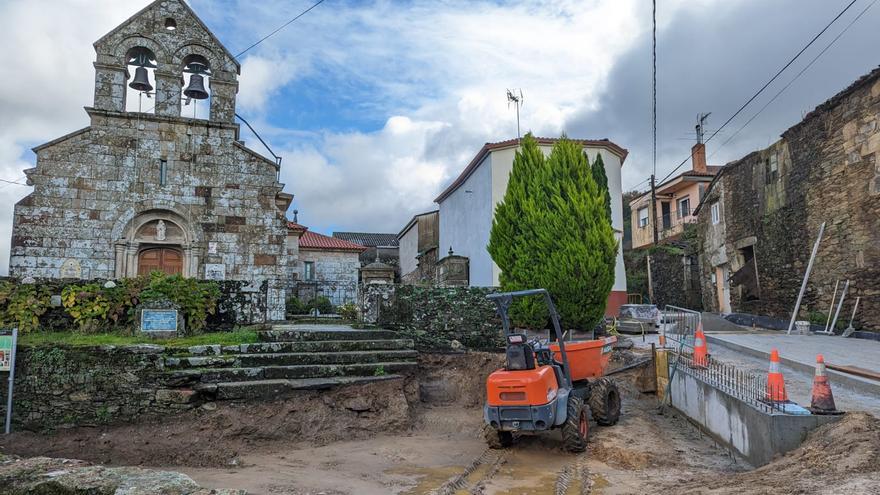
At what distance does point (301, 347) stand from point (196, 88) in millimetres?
8524

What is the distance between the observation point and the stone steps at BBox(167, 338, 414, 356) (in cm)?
849

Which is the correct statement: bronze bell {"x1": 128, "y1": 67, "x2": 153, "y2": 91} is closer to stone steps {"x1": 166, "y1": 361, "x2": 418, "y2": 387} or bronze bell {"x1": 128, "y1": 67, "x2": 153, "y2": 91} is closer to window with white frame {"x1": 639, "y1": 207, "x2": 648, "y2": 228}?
stone steps {"x1": 166, "y1": 361, "x2": 418, "y2": 387}

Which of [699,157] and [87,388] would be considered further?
[699,157]

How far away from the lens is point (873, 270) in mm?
11492

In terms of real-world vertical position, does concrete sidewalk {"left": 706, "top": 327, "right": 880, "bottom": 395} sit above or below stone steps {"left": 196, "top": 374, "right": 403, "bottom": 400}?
above

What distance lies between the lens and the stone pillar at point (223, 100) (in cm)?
1439

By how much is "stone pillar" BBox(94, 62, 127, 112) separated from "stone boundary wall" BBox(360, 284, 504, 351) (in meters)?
8.19

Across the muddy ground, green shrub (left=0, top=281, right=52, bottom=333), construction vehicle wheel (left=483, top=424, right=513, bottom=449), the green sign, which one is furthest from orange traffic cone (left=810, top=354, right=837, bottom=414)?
green shrub (left=0, top=281, right=52, bottom=333)

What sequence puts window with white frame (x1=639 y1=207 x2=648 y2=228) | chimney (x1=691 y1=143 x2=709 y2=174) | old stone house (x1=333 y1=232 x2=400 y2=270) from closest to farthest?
chimney (x1=691 y1=143 x2=709 y2=174) < window with white frame (x1=639 y1=207 x2=648 y2=228) < old stone house (x1=333 y1=232 x2=400 y2=270)

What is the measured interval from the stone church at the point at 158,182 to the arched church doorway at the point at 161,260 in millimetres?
25

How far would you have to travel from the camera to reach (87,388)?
25.5 ft

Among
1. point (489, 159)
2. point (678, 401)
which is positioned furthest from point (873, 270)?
point (489, 159)

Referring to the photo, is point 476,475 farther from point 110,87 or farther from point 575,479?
point 110,87

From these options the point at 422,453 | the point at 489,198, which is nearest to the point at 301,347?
the point at 422,453
